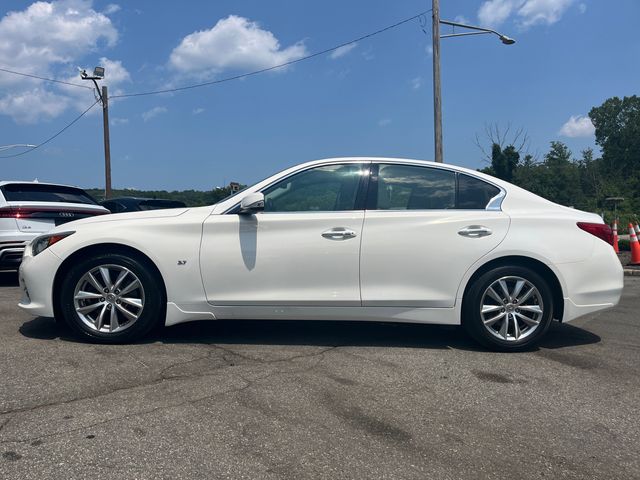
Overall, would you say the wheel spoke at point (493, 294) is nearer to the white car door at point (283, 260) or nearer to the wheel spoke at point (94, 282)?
the white car door at point (283, 260)

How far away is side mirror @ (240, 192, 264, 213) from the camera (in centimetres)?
423

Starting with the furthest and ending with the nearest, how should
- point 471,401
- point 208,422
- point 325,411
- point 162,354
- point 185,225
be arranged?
point 185,225 < point 162,354 < point 471,401 < point 325,411 < point 208,422

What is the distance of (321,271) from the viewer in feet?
14.1

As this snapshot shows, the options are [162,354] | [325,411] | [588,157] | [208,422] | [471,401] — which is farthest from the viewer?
[588,157]

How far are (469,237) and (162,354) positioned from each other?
8.50ft

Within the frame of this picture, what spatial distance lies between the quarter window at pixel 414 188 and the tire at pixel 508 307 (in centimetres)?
72

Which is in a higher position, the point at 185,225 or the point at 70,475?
the point at 185,225

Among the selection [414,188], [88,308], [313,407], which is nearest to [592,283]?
[414,188]

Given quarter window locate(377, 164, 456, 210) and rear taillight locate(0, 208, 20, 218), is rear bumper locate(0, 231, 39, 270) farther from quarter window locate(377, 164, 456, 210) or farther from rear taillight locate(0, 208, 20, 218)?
quarter window locate(377, 164, 456, 210)

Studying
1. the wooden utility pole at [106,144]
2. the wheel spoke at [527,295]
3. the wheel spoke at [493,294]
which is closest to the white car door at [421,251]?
the wheel spoke at [493,294]

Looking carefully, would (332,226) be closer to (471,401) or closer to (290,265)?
(290,265)

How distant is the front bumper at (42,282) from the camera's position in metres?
4.33

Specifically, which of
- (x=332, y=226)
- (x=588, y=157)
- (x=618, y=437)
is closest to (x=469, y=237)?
(x=332, y=226)

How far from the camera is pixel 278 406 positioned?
3.12 m
